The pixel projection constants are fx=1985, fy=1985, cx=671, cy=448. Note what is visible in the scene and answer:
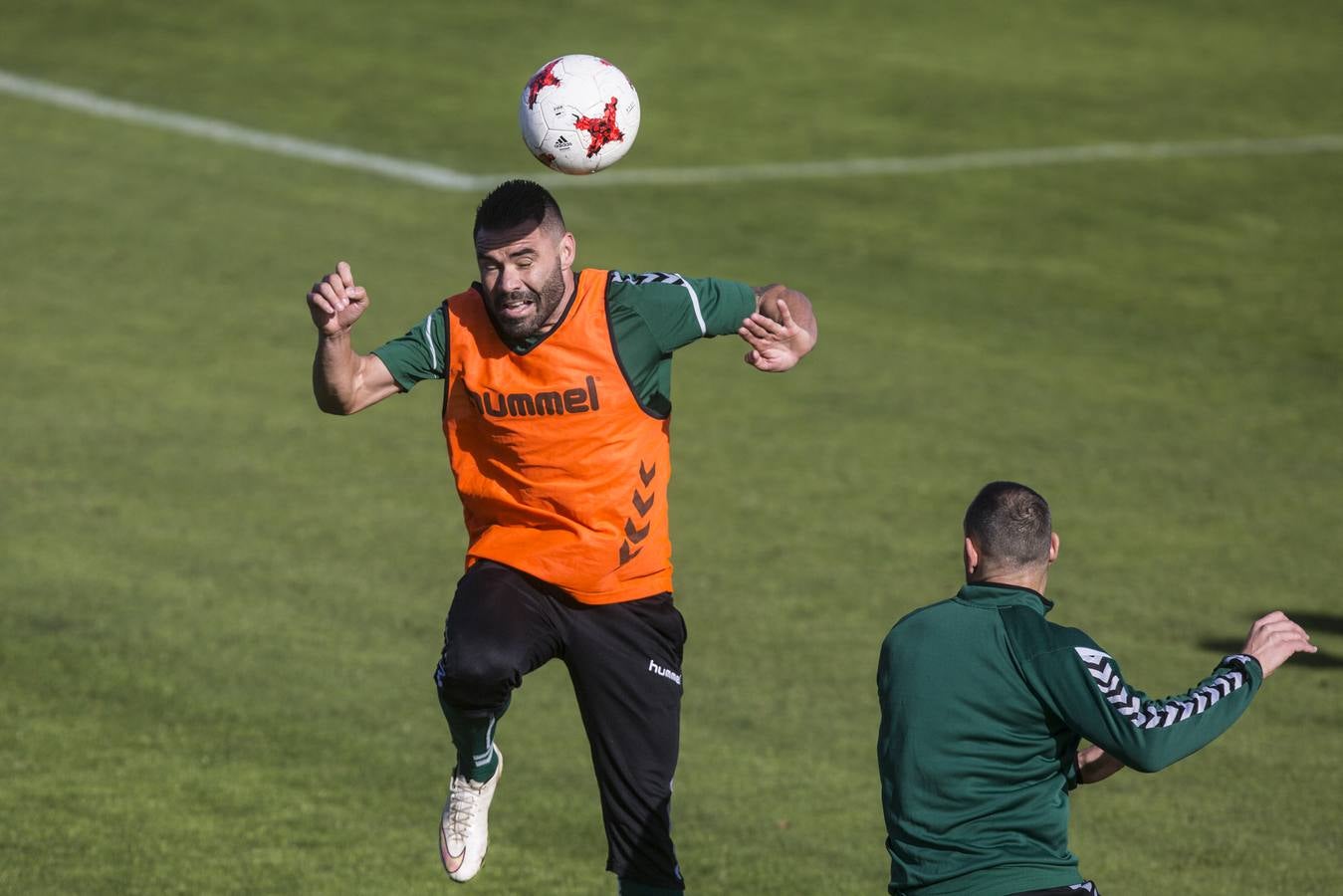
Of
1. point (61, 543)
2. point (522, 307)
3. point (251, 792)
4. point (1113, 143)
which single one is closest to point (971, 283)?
point (1113, 143)

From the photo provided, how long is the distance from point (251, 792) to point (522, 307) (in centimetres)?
359

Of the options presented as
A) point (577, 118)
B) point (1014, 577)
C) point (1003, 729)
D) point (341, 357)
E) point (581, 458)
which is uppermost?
point (577, 118)

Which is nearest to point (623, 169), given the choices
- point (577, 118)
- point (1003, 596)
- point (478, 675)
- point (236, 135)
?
point (236, 135)

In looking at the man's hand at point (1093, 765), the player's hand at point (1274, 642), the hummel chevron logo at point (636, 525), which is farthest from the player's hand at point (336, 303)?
the player's hand at point (1274, 642)

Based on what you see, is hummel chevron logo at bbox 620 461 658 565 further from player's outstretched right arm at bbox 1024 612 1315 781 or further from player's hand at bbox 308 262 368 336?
player's outstretched right arm at bbox 1024 612 1315 781

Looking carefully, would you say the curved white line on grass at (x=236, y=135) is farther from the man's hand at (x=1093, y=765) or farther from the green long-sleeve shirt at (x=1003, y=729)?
the green long-sleeve shirt at (x=1003, y=729)

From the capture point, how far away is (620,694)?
7406 millimetres

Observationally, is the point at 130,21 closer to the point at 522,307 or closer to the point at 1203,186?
the point at 1203,186

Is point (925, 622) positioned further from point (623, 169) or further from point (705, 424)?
point (623, 169)

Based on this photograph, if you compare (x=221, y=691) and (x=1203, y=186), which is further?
(x=1203, y=186)

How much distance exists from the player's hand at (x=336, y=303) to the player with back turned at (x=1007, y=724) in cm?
235

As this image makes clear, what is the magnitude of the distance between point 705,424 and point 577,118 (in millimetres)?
7640

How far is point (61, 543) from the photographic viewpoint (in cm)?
1287

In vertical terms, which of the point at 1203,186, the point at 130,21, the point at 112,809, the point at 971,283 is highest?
the point at 130,21
